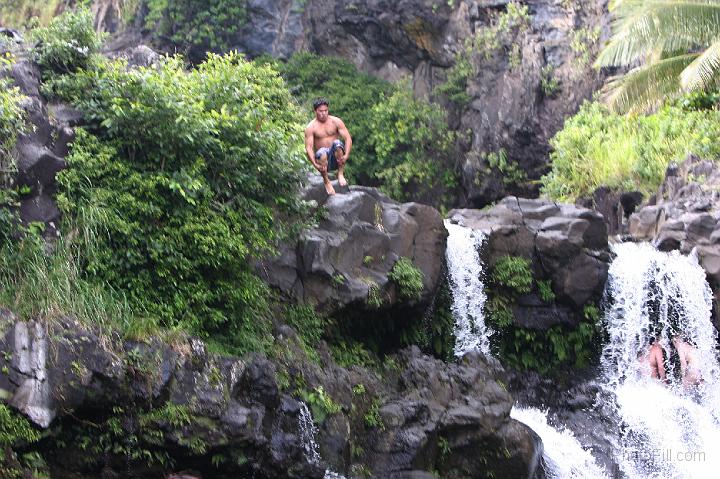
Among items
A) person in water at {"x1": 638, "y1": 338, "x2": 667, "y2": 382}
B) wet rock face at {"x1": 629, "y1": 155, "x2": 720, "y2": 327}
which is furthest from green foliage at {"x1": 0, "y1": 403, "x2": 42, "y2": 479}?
wet rock face at {"x1": 629, "y1": 155, "x2": 720, "y2": 327}

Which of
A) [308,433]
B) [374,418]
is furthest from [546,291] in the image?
[308,433]

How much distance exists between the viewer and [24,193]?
8.50m

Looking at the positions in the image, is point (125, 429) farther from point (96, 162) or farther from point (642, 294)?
point (642, 294)

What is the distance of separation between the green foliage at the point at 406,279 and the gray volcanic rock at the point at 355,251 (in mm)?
72

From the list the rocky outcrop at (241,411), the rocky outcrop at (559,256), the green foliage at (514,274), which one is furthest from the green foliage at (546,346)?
the rocky outcrop at (241,411)

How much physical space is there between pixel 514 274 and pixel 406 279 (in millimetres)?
2389

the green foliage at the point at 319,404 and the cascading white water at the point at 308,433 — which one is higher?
the green foliage at the point at 319,404

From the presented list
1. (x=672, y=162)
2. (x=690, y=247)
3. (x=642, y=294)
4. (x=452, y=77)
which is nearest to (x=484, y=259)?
(x=642, y=294)

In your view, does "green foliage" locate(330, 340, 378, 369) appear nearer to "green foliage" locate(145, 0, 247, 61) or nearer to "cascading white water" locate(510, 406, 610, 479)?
"cascading white water" locate(510, 406, 610, 479)

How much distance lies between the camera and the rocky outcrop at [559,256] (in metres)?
13.7

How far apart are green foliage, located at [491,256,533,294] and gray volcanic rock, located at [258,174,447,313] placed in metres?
1.25

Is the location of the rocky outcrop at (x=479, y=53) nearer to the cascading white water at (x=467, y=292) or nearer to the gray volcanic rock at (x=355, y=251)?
the cascading white water at (x=467, y=292)

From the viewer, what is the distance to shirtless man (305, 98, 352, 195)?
12172mm

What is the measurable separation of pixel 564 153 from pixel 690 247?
220 inches
